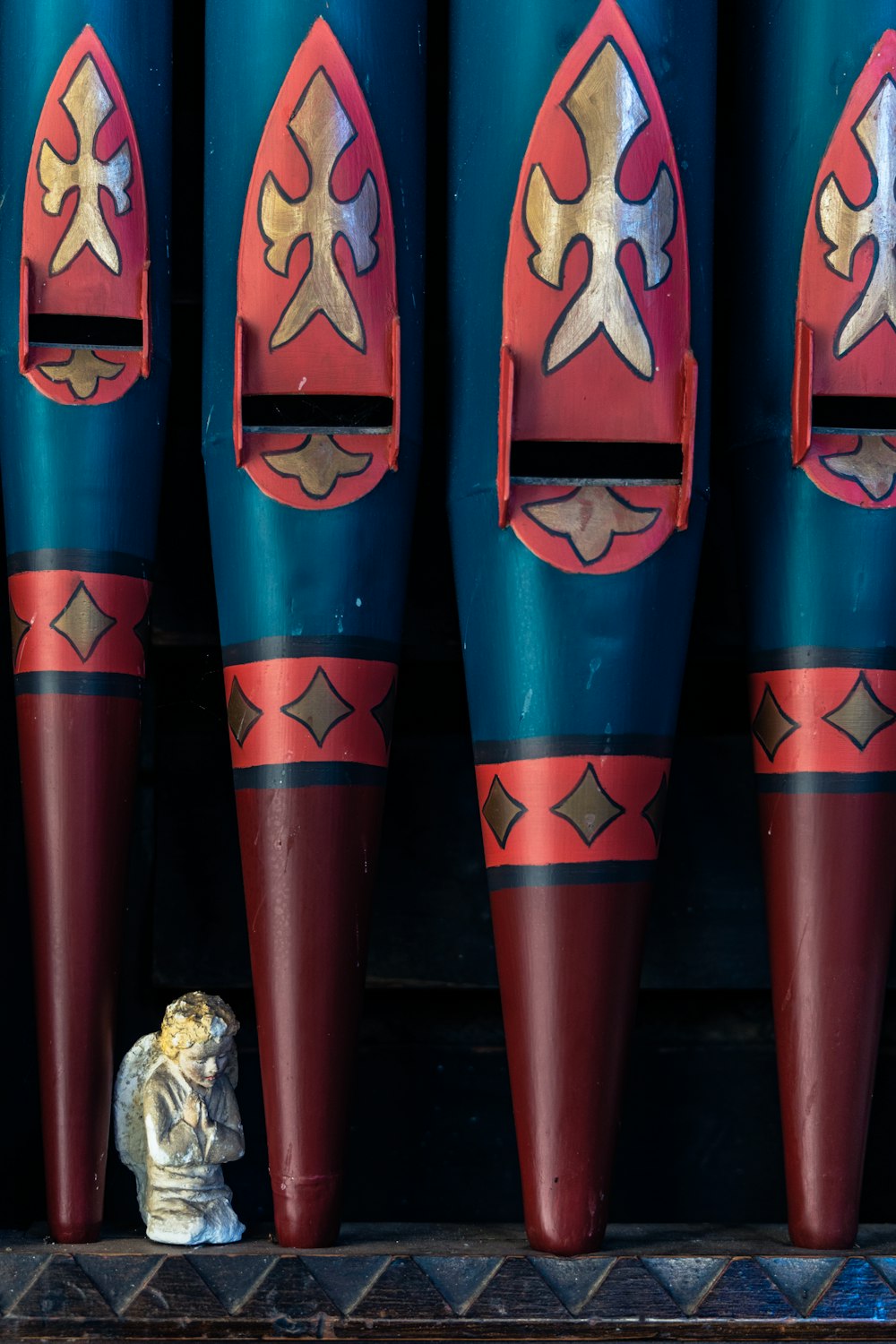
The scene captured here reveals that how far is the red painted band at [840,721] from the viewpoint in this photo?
1879 mm

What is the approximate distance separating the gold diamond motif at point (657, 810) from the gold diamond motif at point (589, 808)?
0.15ft

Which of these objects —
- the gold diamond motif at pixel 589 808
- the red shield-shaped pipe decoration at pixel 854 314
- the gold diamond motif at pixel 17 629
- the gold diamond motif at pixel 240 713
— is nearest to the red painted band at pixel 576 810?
the gold diamond motif at pixel 589 808

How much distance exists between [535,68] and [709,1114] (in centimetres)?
135

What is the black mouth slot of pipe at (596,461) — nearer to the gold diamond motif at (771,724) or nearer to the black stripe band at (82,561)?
the gold diamond motif at (771,724)

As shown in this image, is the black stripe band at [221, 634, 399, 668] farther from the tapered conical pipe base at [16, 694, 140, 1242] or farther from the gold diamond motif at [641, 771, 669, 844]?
the gold diamond motif at [641, 771, 669, 844]

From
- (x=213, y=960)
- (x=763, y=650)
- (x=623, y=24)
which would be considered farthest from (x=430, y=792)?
(x=623, y=24)

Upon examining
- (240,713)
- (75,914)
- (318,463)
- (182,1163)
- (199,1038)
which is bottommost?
(182,1163)

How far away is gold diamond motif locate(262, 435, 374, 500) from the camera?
1882 mm

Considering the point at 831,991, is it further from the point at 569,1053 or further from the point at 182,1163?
the point at 182,1163

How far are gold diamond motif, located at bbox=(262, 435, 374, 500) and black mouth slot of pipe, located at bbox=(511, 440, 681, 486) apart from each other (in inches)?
7.0

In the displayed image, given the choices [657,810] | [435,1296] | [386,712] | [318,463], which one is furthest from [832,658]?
[435,1296]

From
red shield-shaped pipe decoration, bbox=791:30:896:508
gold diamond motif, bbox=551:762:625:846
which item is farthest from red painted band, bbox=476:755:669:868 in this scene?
red shield-shaped pipe decoration, bbox=791:30:896:508

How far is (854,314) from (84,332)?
865 millimetres

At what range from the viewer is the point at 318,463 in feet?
6.18
